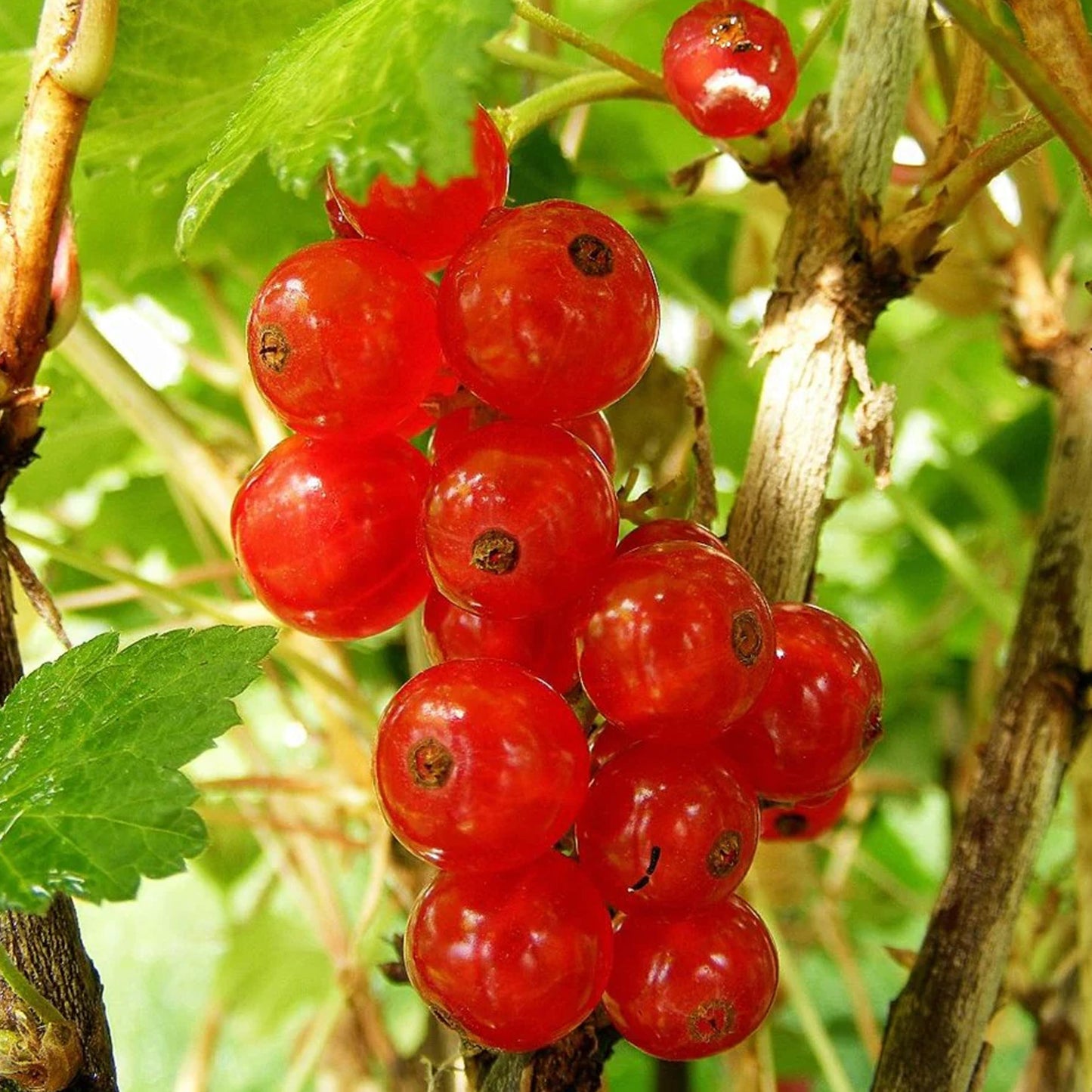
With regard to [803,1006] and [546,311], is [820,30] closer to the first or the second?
[546,311]

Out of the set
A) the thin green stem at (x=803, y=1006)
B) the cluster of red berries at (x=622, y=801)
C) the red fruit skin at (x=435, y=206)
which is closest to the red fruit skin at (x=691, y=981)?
the cluster of red berries at (x=622, y=801)

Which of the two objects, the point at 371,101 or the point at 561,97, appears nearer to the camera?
the point at 371,101

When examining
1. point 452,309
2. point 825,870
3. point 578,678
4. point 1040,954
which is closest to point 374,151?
point 452,309

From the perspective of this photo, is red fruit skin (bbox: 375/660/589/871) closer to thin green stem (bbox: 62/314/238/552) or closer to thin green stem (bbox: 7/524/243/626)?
thin green stem (bbox: 7/524/243/626)

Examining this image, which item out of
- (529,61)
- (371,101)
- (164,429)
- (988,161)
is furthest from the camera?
(164,429)

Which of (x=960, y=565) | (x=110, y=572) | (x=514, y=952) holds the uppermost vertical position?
(x=514, y=952)

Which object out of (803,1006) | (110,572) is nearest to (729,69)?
(110,572)
